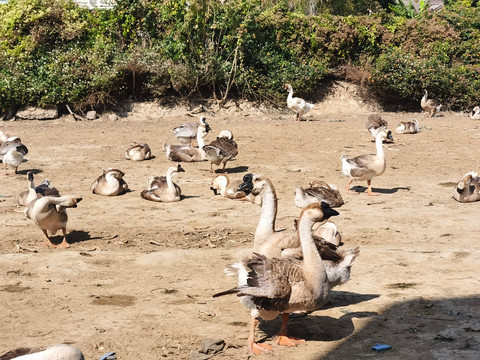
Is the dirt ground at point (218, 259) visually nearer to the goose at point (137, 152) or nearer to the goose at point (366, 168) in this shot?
the goose at point (137, 152)

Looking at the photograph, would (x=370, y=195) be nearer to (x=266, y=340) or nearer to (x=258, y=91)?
(x=266, y=340)

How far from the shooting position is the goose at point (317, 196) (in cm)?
1260

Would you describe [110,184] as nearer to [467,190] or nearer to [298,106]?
[467,190]

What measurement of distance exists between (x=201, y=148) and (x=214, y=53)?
9748 mm

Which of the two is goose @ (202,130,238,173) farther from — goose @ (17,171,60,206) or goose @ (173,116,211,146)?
goose @ (17,171,60,206)

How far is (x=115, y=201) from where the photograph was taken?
13672mm

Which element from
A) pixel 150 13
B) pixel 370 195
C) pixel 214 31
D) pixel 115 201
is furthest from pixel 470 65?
pixel 115 201

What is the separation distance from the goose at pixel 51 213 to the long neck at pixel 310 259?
4.73m

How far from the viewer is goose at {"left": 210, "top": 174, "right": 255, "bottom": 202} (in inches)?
540

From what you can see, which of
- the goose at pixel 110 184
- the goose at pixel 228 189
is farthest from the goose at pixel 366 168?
the goose at pixel 110 184

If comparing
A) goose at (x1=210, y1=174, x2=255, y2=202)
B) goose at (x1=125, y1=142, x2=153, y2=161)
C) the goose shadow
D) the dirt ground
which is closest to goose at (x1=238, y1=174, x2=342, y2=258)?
the dirt ground

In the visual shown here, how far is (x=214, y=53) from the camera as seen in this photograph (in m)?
26.6

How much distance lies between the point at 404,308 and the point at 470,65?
75.4 ft

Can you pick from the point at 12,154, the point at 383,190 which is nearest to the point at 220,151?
the point at 383,190
